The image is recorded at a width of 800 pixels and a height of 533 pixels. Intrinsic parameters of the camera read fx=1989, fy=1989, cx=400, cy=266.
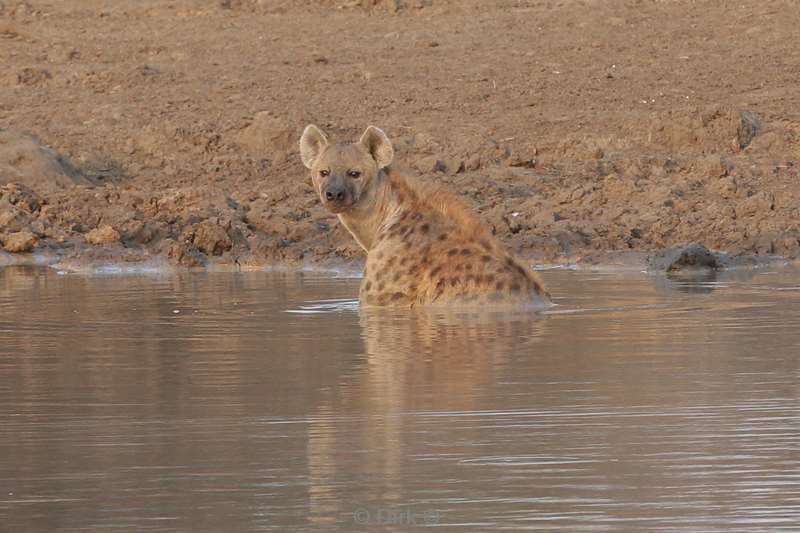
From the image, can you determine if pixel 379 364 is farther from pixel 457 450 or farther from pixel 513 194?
pixel 513 194

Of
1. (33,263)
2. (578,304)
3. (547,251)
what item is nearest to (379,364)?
(578,304)

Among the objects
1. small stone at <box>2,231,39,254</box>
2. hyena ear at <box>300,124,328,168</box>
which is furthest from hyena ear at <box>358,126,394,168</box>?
small stone at <box>2,231,39,254</box>

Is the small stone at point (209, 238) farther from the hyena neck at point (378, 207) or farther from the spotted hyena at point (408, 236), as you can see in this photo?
the hyena neck at point (378, 207)

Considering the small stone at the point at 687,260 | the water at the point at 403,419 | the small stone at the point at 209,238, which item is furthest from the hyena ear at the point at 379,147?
the small stone at the point at 209,238

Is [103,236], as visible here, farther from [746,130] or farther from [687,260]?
[746,130]

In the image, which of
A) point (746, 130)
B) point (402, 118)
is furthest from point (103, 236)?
point (746, 130)

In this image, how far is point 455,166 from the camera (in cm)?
1394

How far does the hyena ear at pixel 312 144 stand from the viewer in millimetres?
9570

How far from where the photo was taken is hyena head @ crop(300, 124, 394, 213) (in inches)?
364

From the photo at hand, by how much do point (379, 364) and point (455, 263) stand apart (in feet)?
7.11

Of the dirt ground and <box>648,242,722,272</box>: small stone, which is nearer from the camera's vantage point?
<box>648,242,722,272</box>: small stone

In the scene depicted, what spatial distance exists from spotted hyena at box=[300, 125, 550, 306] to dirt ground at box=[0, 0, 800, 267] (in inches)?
111

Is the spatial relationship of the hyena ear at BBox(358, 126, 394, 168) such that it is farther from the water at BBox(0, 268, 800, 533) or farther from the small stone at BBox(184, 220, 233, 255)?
the small stone at BBox(184, 220, 233, 255)

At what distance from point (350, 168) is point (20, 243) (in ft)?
13.8
